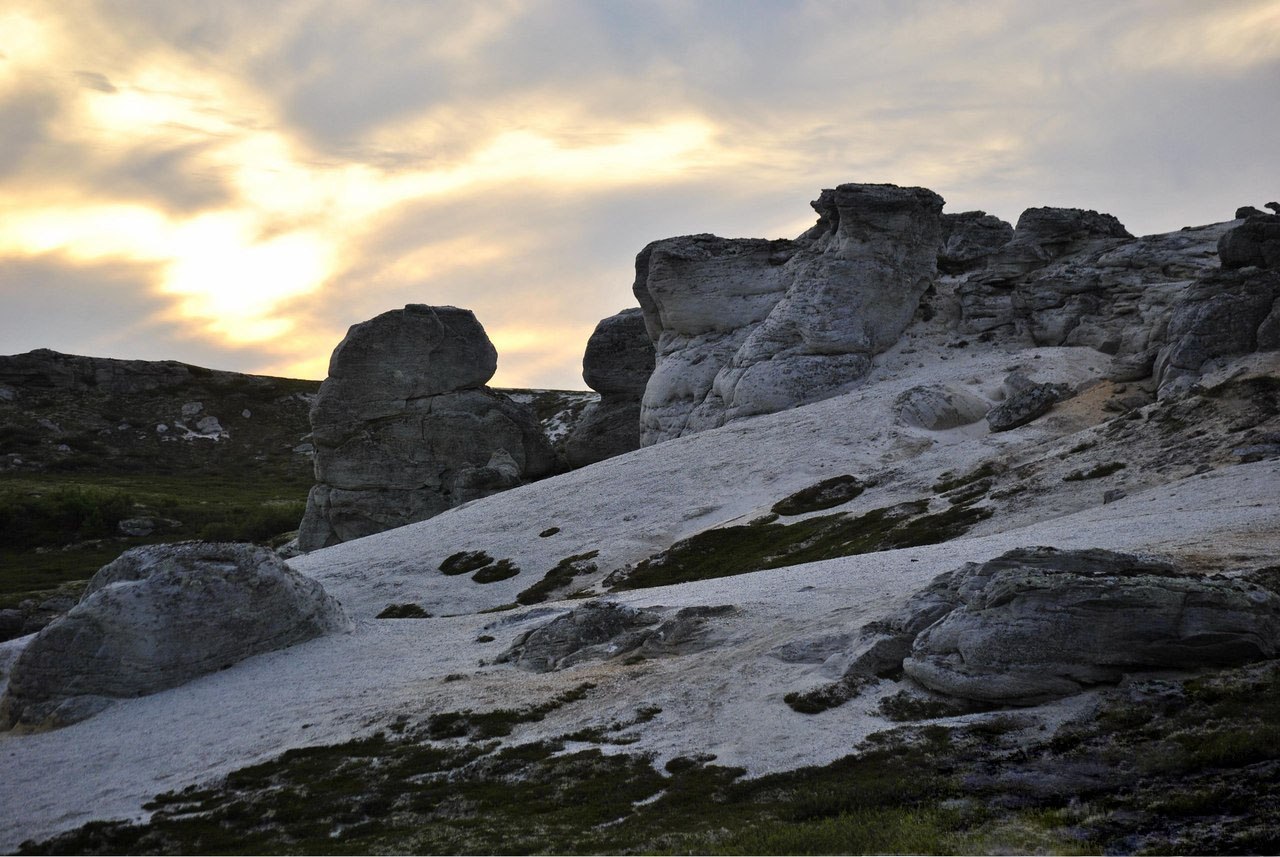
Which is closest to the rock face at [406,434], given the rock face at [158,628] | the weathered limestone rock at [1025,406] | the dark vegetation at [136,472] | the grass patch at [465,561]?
the dark vegetation at [136,472]

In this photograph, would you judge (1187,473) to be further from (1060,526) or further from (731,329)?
(731,329)

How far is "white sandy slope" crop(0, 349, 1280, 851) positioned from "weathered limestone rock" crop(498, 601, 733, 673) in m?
0.99

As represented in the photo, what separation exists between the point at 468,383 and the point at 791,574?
70018 millimetres

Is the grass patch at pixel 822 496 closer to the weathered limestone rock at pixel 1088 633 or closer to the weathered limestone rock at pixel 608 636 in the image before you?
the weathered limestone rock at pixel 608 636

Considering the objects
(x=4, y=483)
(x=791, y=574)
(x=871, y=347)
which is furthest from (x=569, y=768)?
(x=4, y=483)

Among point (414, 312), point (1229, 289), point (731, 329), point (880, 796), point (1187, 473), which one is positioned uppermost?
point (414, 312)

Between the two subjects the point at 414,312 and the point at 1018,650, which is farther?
the point at 414,312

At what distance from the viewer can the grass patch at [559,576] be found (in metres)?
62.6

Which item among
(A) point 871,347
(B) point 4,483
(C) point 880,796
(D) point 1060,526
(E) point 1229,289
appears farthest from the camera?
(B) point 4,483

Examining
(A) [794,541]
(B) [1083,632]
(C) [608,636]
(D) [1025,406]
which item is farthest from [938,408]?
(B) [1083,632]

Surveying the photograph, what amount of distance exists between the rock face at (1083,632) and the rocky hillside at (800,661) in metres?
0.08

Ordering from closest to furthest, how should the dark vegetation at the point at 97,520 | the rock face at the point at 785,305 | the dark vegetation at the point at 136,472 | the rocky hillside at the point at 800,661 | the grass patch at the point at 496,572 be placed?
the rocky hillside at the point at 800,661 < the grass patch at the point at 496,572 < the rock face at the point at 785,305 < the dark vegetation at the point at 97,520 < the dark vegetation at the point at 136,472

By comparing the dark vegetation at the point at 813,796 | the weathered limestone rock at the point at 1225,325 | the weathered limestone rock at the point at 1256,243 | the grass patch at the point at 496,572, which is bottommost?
the dark vegetation at the point at 813,796

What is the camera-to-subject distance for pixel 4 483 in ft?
440
